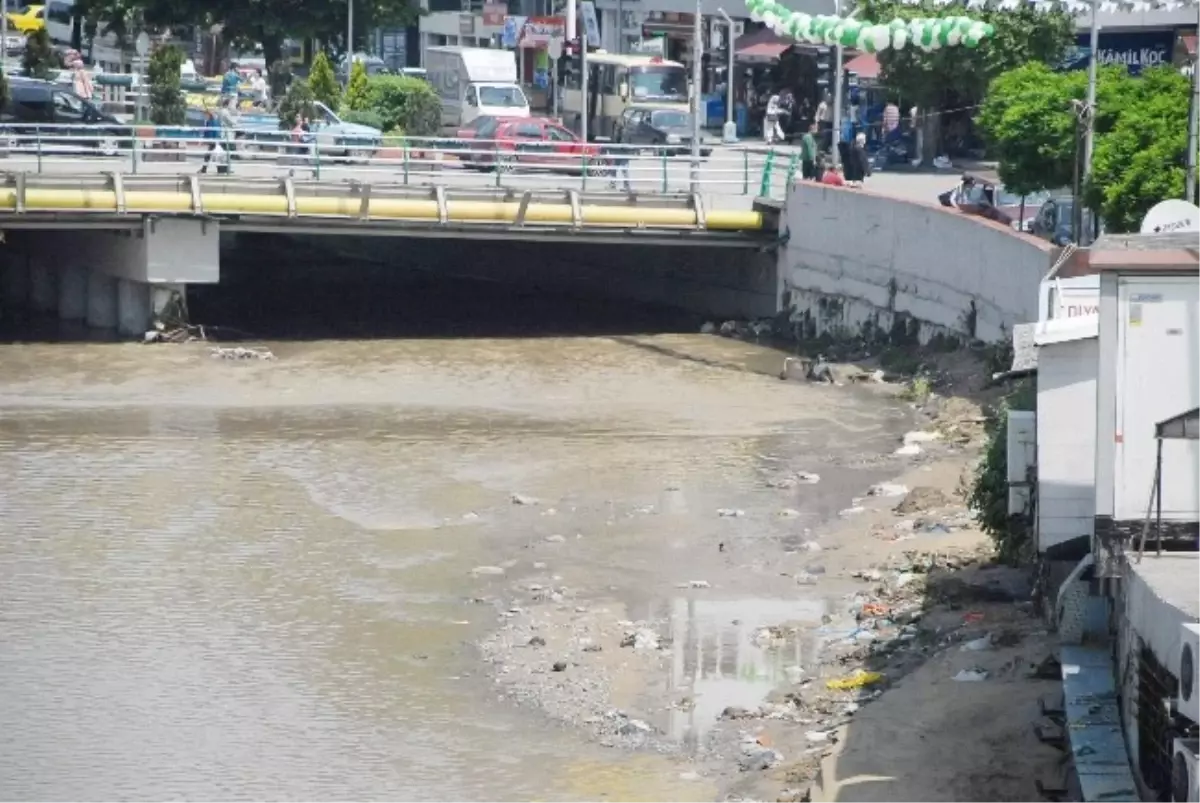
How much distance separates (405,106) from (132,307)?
14790mm

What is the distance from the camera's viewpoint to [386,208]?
33.6 meters

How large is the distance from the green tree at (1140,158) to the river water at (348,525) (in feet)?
12.6

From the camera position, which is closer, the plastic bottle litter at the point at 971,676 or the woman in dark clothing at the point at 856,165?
the plastic bottle litter at the point at 971,676

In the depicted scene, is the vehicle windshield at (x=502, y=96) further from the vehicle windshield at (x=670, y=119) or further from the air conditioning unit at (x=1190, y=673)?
the air conditioning unit at (x=1190, y=673)

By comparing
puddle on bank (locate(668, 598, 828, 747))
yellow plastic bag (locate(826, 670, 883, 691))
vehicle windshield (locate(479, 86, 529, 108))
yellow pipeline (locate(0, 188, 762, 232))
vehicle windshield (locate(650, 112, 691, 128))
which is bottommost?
puddle on bank (locate(668, 598, 828, 747))

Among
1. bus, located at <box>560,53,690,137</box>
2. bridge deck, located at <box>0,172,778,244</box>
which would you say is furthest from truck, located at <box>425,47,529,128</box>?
bridge deck, located at <box>0,172,778,244</box>

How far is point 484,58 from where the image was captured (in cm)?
5175

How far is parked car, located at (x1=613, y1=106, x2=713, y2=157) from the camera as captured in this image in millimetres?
44469

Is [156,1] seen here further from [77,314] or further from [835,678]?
[835,678]

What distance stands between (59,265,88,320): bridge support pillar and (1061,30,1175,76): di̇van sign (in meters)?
17.7

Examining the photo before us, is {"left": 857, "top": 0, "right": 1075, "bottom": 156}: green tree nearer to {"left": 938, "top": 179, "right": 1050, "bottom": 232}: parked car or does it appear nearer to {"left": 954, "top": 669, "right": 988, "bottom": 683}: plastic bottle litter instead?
{"left": 938, "top": 179, "right": 1050, "bottom": 232}: parked car

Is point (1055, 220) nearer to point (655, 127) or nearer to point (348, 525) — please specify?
point (348, 525)

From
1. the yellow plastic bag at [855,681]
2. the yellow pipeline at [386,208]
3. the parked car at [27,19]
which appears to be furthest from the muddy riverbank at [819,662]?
the parked car at [27,19]

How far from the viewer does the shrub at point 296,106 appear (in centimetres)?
4281
